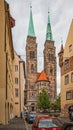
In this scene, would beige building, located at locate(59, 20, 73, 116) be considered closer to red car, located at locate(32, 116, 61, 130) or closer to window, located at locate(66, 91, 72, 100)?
Answer: window, located at locate(66, 91, 72, 100)

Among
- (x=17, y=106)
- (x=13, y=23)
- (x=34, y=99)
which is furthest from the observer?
(x=34, y=99)

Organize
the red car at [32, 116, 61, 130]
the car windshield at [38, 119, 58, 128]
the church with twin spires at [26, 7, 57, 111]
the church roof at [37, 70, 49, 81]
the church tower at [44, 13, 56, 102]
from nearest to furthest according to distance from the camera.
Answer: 1. the red car at [32, 116, 61, 130]
2. the car windshield at [38, 119, 58, 128]
3. the church with twin spires at [26, 7, 57, 111]
4. the church roof at [37, 70, 49, 81]
5. the church tower at [44, 13, 56, 102]

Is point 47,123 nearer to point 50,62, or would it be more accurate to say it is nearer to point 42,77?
point 42,77

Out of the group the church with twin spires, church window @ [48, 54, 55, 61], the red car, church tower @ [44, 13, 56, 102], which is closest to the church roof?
the church with twin spires

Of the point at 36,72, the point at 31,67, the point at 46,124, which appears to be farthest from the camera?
the point at 36,72

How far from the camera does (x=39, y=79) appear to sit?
598ft

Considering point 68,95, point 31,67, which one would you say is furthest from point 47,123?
point 31,67

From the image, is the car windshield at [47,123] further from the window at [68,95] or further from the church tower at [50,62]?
the church tower at [50,62]

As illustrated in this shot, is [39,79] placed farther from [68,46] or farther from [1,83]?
[1,83]

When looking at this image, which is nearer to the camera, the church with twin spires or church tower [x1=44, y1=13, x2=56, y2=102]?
the church with twin spires

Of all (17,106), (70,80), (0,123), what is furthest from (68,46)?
(0,123)

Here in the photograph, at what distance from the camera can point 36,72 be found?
7096 inches

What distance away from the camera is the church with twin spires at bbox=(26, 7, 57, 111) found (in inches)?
6993

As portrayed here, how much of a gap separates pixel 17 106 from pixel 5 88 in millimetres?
50629
